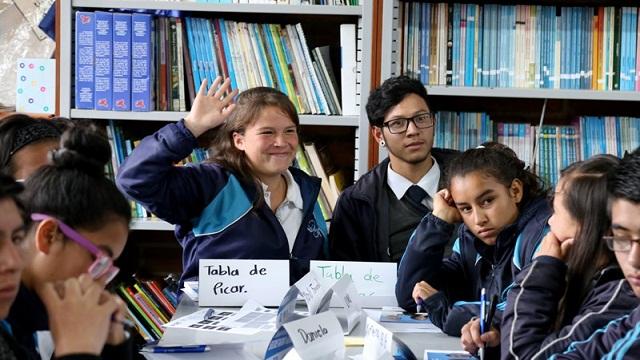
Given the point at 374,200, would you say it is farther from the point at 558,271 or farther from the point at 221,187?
the point at 558,271

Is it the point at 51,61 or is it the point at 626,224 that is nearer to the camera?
the point at 626,224

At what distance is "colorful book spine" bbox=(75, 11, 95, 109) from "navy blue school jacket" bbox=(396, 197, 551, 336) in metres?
1.33

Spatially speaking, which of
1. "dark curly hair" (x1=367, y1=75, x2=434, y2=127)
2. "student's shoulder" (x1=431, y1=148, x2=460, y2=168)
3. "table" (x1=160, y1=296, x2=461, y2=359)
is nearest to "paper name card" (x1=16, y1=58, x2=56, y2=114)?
"dark curly hair" (x1=367, y1=75, x2=434, y2=127)

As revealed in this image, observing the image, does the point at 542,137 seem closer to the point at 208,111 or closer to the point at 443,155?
the point at 443,155

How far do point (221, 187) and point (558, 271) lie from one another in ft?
3.65

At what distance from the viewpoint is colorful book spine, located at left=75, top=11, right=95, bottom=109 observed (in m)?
A: 2.87

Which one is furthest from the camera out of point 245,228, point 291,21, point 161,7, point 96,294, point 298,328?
point 291,21

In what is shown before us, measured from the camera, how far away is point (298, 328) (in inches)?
59.0

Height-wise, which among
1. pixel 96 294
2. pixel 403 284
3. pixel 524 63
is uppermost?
pixel 524 63

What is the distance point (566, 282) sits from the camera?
1.58 metres

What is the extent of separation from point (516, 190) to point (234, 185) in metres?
0.80

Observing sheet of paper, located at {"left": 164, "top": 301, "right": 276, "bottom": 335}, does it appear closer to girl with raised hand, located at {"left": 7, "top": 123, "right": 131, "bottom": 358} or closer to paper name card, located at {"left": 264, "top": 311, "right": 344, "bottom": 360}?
paper name card, located at {"left": 264, "top": 311, "right": 344, "bottom": 360}

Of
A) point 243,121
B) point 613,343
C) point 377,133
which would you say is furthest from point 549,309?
point 377,133

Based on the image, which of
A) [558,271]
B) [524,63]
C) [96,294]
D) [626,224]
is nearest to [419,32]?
[524,63]
